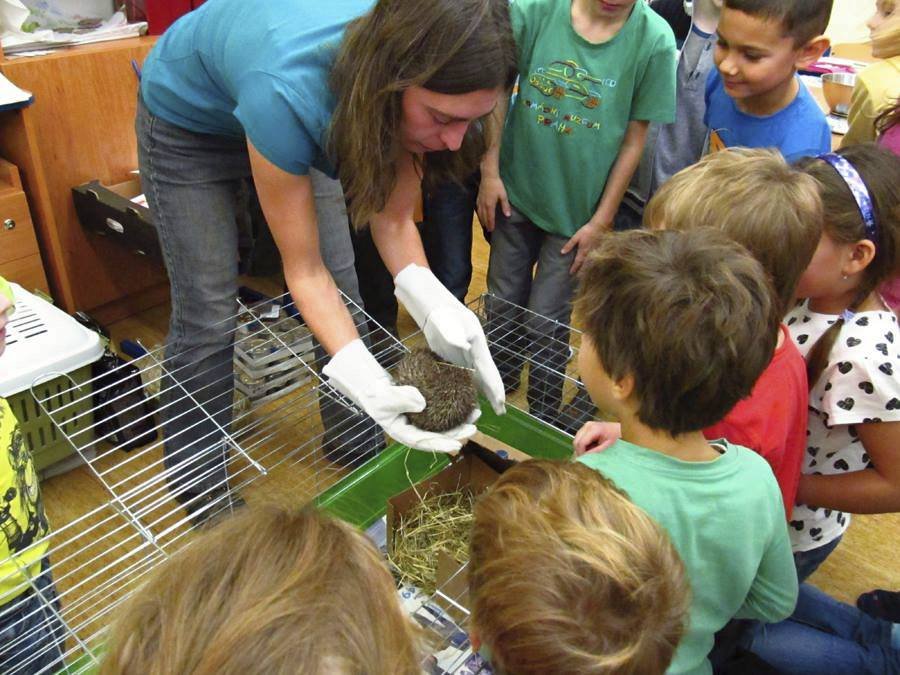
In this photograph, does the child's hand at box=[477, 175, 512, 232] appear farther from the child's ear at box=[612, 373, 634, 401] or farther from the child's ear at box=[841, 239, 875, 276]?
the child's ear at box=[612, 373, 634, 401]

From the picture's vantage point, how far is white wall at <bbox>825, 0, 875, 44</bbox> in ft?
13.4

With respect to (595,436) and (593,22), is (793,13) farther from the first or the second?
(595,436)

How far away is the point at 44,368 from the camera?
5.85ft

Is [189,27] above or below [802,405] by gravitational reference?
above

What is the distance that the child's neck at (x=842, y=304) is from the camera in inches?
48.1

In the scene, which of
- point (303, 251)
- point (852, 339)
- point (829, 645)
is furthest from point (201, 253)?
point (829, 645)

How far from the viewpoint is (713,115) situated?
183 cm

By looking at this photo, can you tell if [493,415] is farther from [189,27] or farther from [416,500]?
[189,27]

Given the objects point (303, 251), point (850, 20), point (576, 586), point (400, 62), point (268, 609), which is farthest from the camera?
point (850, 20)

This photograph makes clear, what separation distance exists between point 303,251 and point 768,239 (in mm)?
766

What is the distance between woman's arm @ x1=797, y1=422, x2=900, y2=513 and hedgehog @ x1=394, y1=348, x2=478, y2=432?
605mm

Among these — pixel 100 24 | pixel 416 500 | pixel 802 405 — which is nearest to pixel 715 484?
pixel 802 405

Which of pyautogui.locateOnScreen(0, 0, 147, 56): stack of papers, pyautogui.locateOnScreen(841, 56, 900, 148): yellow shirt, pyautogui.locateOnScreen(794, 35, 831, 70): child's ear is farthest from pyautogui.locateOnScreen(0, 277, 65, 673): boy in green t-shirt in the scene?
pyautogui.locateOnScreen(841, 56, 900, 148): yellow shirt

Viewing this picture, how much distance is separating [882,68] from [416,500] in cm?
150
